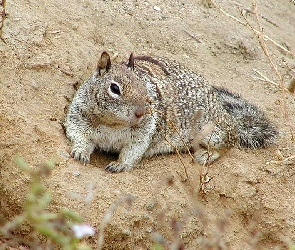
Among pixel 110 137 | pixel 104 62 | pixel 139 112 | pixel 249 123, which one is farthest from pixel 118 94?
pixel 249 123

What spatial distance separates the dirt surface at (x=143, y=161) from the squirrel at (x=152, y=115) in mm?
148

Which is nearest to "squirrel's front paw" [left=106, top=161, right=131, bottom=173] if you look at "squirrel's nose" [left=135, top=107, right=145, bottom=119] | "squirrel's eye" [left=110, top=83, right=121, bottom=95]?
"squirrel's nose" [left=135, top=107, right=145, bottom=119]

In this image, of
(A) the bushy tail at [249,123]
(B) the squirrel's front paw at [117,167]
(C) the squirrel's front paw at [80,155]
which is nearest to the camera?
(C) the squirrel's front paw at [80,155]

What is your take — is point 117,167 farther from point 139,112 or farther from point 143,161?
point 139,112

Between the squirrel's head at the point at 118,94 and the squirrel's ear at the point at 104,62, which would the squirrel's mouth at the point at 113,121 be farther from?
the squirrel's ear at the point at 104,62

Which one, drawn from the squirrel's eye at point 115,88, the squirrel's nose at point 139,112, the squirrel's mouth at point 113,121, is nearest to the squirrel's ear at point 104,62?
the squirrel's eye at point 115,88

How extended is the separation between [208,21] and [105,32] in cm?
167

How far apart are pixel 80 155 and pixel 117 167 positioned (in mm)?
371

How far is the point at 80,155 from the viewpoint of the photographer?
5.18 meters

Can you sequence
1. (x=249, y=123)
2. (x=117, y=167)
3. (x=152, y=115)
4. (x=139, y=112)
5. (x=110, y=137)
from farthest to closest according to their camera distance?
(x=249, y=123)
(x=152, y=115)
(x=110, y=137)
(x=117, y=167)
(x=139, y=112)

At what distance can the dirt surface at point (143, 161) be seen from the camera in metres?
4.78

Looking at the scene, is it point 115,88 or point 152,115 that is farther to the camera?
point 152,115

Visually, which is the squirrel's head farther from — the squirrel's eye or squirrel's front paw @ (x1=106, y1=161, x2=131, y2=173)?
squirrel's front paw @ (x1=106, y1=161, x2=131, y2=173)

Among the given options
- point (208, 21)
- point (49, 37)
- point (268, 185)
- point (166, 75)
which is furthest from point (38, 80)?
point (208, 21)
